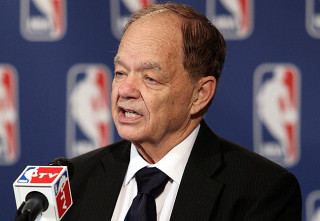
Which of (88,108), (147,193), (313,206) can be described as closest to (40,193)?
(147,193)

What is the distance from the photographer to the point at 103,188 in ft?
5.40

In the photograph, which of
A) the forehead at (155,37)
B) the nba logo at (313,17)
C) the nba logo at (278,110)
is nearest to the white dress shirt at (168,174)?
the forehead at (155,37)

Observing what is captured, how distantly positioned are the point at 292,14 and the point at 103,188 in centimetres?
106

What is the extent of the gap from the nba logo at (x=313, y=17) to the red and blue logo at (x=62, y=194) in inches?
49.1

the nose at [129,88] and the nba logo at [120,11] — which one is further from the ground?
the nba logo at [120,11]

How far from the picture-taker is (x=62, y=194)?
138cm

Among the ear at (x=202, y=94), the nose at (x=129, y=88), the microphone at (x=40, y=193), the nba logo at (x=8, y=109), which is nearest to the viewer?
the microphone at (x=40, y=193)

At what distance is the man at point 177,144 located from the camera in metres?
1.52

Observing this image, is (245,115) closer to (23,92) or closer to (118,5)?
(118,5)

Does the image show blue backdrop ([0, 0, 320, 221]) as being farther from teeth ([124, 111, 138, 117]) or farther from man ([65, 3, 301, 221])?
teeth ([124, 111, 138, 117])

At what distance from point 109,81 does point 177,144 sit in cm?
80

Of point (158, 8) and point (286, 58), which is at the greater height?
point (158, 8)

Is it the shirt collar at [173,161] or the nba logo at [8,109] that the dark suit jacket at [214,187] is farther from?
the nba logo at [8,109]

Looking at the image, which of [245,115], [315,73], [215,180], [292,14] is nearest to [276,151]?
[245,115]
